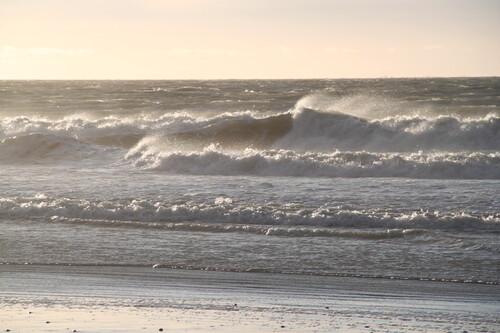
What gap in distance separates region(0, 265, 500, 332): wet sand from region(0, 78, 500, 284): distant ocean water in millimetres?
449

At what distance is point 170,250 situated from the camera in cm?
1031

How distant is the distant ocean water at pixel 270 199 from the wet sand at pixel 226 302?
1.47 ft

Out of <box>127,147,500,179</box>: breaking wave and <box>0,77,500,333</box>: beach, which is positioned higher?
<box>127,147,500,179</box>: breaking wave

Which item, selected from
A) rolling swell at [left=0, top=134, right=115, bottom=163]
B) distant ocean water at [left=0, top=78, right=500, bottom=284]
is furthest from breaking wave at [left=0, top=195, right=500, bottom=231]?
rolling swell at [left=0, top=134, right=115, bottom=163]

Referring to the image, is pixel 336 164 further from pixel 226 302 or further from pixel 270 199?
pixel 226 302

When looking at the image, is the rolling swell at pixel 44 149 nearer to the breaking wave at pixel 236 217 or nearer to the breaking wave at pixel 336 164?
the breaking wave at pixel 336 164

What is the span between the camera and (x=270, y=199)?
1384 cm

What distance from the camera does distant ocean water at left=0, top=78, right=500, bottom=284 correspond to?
986 cm

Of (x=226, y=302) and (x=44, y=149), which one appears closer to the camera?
(x=226, y=302)

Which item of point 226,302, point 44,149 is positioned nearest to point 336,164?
point 44,149

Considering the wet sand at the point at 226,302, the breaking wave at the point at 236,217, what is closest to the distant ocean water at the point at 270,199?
the breaking wave at the point at 236,217

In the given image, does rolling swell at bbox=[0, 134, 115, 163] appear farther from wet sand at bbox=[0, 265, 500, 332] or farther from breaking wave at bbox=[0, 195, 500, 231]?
wet sand at bbox=[0, 265, 500, 332]

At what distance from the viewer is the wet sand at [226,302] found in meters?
6.66

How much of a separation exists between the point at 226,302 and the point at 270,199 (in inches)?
249
